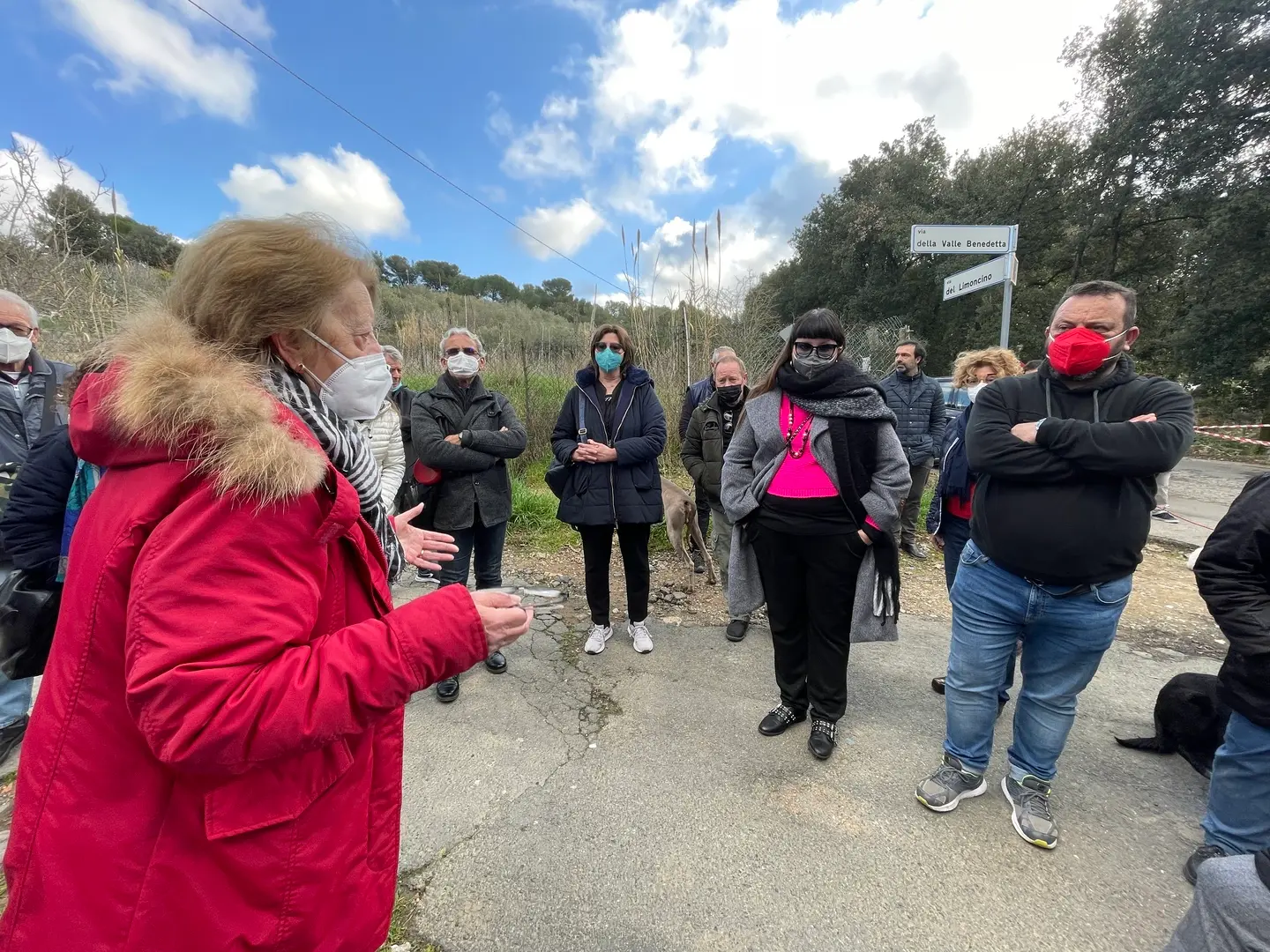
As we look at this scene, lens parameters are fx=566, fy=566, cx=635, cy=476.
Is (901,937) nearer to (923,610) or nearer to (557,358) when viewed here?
(923,610)

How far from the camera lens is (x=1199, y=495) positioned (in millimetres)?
8219

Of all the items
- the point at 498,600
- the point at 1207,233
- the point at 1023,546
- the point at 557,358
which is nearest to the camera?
the point at 498,600

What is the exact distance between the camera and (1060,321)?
2.12 meters

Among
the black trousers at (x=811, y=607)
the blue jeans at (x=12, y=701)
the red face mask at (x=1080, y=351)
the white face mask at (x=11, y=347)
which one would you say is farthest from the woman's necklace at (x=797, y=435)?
the white face mask at (x=11, y=347)

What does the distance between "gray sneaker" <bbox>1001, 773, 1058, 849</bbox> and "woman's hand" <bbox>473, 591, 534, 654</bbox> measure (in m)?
2.24

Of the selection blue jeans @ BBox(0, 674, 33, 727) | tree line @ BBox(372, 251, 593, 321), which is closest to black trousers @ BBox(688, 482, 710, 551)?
blue jeans @ BBox(0, 674, 33, 727)

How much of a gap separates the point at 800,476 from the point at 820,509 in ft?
0.59

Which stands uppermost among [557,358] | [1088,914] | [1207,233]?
[1207,233]

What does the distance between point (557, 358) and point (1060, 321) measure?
34.1 ft

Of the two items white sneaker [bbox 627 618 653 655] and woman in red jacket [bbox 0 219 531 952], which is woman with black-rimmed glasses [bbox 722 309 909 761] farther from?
woman in red jacket [bbox 0 219 531 952]

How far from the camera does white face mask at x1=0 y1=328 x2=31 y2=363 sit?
2.90 meters

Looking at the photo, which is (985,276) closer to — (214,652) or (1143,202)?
(214,652)

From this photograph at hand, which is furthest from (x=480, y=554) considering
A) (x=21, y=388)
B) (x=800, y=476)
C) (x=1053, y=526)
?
(x=1053, y=526)

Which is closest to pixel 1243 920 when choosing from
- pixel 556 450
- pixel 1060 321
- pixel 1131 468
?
pixel 1131 468
